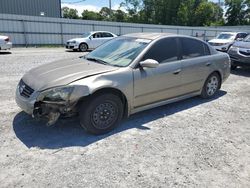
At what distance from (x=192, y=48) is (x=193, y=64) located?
40cm

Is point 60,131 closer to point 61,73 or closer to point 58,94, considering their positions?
point 58,94

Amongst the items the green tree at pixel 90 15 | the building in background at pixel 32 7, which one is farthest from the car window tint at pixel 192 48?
the green tree at pixel 90 15

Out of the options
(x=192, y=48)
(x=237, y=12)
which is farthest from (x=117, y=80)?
(x=237, y=12)

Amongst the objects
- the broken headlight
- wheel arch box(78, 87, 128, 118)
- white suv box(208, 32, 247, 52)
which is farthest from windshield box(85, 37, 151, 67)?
white suv box(208, 32, 247, 52)

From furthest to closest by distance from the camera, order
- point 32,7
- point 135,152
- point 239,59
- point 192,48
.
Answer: point 32,7
point 239,59
point 192,48
point 135,152

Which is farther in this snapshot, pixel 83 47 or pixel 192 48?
pixel 83 47

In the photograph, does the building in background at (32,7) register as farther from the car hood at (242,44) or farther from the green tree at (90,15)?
the green tree at (90,15)

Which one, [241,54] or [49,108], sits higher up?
[241,54]

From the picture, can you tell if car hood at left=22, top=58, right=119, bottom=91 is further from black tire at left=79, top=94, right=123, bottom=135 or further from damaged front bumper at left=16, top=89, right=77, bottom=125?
black tire at left=79, top=94, right=123, bottom=135

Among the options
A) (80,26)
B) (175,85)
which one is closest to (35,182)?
(175,85)

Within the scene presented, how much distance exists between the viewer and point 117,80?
3.99 meters

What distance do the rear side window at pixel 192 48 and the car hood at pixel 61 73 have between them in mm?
1860

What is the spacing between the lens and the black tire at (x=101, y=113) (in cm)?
377

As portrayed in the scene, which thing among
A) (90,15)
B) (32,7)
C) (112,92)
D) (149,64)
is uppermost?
(90,15)
